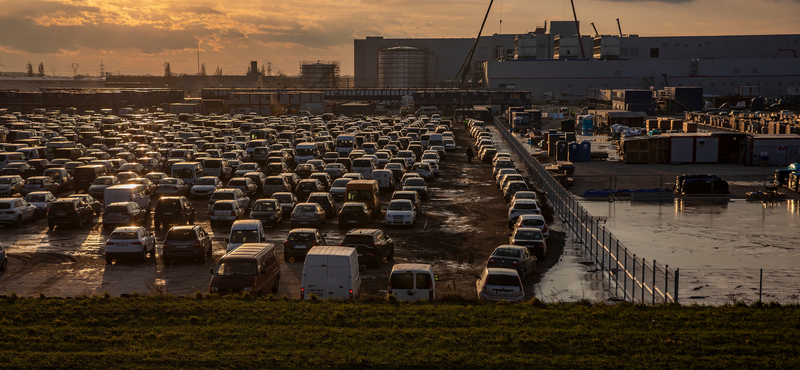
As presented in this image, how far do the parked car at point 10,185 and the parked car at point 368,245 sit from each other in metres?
24.2

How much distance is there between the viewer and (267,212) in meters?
31.5

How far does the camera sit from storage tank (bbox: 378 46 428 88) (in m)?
190

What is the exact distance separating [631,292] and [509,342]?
25.2 ft

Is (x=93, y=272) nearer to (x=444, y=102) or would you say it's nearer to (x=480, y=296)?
(x=480, y=296)

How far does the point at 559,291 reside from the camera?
21.6 metres

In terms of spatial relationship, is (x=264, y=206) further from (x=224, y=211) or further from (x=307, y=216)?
(x=307, y=216)

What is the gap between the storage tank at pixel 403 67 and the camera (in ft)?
624

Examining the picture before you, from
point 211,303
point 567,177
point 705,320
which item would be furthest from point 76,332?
point 567,177

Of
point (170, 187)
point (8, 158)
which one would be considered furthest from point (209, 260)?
point (8, 158)

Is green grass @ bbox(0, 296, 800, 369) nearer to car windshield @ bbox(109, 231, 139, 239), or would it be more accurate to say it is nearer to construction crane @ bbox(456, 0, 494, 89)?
car windshield @ bbox(109, 231, 139, 239)

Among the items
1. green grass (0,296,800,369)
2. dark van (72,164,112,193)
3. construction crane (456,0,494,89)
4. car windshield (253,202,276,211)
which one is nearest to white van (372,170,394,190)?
car windshield (253,202,276,211)

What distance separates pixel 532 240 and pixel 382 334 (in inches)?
482

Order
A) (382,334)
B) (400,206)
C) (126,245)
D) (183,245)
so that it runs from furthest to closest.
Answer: (400,206), (126,245), (183,245), (382,334)

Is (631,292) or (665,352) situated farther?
(631,292)
